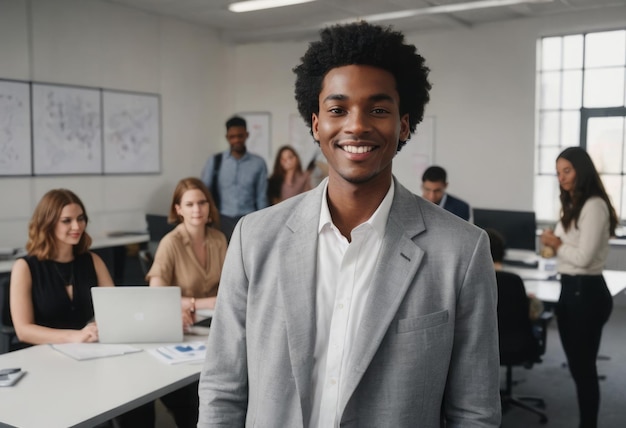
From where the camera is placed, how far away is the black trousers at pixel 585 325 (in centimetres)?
330

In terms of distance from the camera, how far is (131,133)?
7078 mm

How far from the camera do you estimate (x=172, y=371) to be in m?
2.47

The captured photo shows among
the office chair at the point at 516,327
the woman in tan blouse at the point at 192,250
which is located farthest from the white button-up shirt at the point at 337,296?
the office chair at the point at 516,327

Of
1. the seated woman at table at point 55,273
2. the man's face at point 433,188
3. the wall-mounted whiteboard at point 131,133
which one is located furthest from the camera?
the wall-mounted whiteboard at point 131,133

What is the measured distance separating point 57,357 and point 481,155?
220 inches

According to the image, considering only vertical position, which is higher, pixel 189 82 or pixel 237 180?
pixel 189 82

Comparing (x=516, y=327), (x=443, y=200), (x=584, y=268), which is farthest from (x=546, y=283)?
(x=584, y=268)

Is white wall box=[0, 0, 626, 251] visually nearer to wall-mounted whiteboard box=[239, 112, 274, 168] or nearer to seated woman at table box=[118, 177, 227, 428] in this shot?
wall-mounted whiteboard box=[239, 112, 274, 168]

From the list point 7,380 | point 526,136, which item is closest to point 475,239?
point 7,380

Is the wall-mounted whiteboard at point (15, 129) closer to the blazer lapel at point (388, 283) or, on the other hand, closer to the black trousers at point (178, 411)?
the black trousers at point (178, 411)

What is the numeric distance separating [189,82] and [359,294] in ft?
23.2

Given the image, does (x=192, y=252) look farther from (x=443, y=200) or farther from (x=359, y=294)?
(x=359, y=294)

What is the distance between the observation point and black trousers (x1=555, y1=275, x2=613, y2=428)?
330cm

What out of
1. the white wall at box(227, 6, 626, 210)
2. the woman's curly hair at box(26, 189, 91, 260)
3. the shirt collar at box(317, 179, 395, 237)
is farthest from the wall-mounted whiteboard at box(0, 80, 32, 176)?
the shirt collar at box(317, 179, 395, 237)
